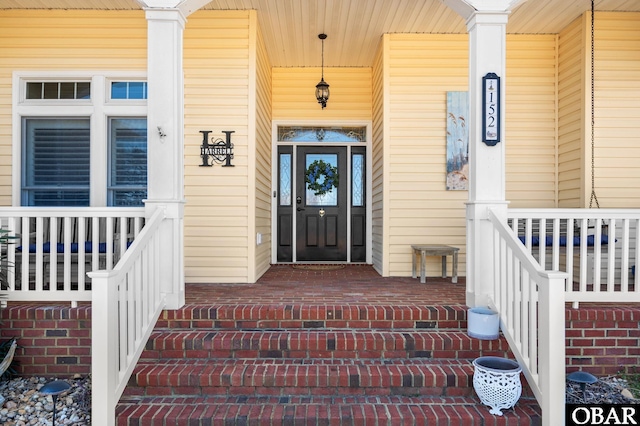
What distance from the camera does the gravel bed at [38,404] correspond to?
248 cm

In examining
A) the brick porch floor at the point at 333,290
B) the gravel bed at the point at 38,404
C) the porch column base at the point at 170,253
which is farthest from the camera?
the brick porch floor at the point at 333,290

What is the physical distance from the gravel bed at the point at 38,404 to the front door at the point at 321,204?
3.61 m

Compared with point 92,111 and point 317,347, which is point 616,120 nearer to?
point 317,347

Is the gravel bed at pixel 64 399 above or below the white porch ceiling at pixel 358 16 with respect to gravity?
below

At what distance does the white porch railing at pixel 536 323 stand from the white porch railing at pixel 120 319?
2.40 m

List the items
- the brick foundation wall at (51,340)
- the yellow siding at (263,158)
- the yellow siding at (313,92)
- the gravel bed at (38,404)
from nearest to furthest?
the gravel bed at (38,404)
the brick foundation wall at (51,340)
the yellow siding at (263,158)
the yellow siding at (313,92)

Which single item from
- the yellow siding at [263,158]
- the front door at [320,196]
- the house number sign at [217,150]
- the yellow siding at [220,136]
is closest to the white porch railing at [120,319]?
the yellow siding at [220,136]

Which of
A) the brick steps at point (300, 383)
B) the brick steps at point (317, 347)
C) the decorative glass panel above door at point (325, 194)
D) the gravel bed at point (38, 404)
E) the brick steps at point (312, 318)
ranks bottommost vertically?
the gravel bed at point (38, 404)

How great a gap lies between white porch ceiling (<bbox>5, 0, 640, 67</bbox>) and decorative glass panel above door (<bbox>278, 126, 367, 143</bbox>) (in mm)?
1179

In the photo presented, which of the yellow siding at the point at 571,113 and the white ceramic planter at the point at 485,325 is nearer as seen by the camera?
the white ceramic planter at the point at 485,325

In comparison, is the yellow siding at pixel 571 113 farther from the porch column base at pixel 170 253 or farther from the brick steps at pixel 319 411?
the porch column base at pixel 170 253

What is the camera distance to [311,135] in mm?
6082

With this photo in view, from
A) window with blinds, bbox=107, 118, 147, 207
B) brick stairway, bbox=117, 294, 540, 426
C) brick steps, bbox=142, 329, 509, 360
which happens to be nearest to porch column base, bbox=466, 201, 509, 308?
brick stairway, bbox=117, 294, 540, 426

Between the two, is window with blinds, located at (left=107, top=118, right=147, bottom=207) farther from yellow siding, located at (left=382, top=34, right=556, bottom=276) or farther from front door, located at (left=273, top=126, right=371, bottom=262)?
yellow siding, located at (left=382, top=34, right=556, bottom=276)
